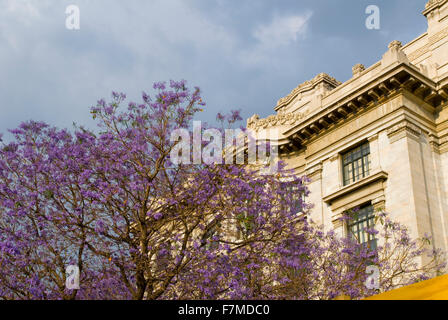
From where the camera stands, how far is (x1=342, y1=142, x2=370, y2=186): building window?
25.1m

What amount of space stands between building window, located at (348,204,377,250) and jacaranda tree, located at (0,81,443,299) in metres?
4.88

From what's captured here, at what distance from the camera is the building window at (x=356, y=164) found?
25.1 metres

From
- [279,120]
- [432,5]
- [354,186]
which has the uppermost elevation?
[432,5]

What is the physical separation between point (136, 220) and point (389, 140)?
13.1 m

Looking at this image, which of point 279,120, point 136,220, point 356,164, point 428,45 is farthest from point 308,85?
point 136,220

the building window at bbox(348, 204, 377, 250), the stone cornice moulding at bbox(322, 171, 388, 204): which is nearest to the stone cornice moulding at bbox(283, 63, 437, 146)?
the stone cornice moulding at bbox(322, 171, 388, 204)

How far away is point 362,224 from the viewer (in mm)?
23766

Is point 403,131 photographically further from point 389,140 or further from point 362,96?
point 362,96

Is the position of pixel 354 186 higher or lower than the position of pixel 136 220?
higher

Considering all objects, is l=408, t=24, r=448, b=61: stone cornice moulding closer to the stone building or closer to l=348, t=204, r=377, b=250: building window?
the stone building

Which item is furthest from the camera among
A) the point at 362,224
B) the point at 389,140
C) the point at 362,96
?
the point at 362,96

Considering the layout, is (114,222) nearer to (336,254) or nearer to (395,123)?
(336,254)
